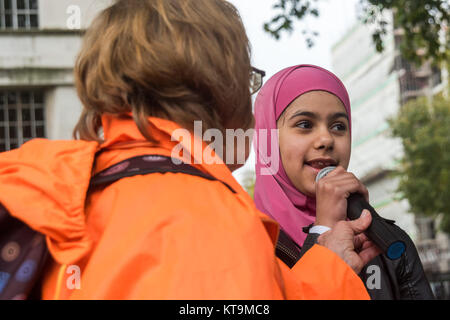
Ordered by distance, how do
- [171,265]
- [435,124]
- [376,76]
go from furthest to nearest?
[376,76], [435,124], [171,265]

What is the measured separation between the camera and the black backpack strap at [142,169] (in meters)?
1.51

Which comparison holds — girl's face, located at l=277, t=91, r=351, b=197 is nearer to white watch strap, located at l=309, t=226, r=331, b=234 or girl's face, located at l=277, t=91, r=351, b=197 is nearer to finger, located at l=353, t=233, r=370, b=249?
white watch strap, located at l=309, t=226, r=331, b=234

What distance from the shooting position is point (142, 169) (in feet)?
4.98

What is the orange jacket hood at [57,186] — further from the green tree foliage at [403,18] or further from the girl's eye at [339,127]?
the green tree foliage at [403,18]

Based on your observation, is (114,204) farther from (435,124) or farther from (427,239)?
(427,239)

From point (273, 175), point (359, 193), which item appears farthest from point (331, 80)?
point (359, 193)

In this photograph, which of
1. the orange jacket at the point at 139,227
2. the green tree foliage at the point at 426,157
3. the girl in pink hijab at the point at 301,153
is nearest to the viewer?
the orange jacket at the point at 139,227

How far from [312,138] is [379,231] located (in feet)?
3.08

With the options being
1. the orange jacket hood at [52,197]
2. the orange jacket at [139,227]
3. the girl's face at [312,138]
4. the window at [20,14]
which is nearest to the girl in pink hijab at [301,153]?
the girl's face at [312,138]

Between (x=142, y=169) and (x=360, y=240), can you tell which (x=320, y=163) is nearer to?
(x=360, y=240)

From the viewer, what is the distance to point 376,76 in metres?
52.9

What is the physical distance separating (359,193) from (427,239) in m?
49.0

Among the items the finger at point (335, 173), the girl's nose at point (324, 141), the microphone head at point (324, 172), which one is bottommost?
the finger at point (335, 173)

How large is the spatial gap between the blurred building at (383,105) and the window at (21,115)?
32815mm
